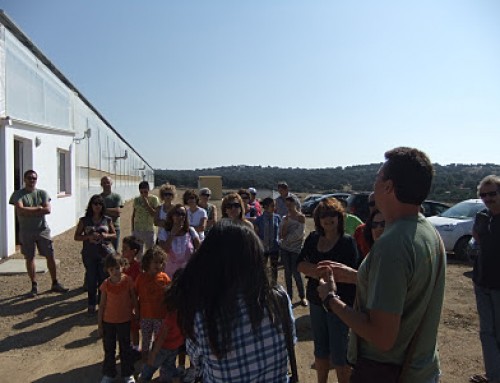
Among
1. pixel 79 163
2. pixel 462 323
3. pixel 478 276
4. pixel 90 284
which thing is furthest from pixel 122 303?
pixel 79 163

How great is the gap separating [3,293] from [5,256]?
3.04m

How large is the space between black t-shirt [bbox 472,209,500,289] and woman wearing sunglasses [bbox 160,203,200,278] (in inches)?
121

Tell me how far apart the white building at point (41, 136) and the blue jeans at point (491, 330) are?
975 cm

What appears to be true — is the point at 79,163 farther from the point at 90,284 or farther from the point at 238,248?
the point at 238,248

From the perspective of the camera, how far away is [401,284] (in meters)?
1.84

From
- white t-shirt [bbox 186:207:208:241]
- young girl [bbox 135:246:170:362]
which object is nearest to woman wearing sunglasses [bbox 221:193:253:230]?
white t-shirt [bbox 186:207:208:241]

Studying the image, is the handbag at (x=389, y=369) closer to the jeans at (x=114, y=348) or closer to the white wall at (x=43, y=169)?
the jeans at (x=114, y=348)

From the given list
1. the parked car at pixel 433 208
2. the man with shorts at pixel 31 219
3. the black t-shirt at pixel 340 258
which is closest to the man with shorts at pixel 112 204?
the man with shorts at pixel 31 219

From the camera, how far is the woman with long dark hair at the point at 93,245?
6492mm

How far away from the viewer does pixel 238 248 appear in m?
1.87

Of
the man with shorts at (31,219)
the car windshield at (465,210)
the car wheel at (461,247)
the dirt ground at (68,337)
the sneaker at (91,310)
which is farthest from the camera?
the car windshield at (465,210)

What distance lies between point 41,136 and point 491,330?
12770 millimetres

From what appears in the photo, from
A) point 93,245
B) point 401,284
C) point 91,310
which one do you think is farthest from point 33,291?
point 401,284

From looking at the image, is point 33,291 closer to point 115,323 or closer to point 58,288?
point 58,288
